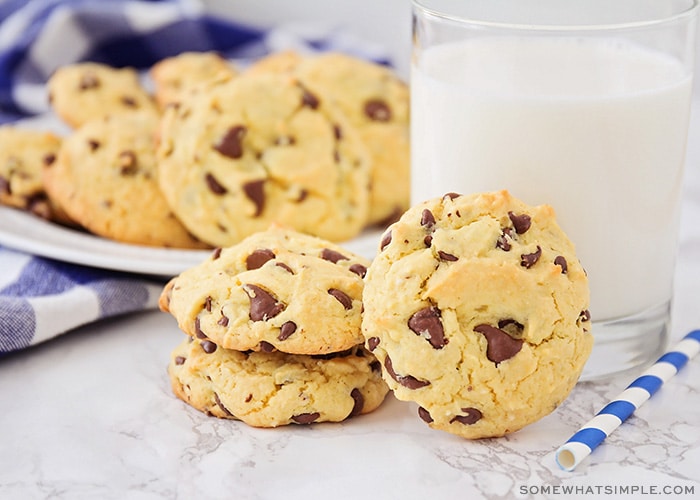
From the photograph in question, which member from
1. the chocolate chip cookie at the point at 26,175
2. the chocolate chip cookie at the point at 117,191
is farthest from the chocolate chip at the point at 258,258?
the chocolate chip cookie at the point at 26,175

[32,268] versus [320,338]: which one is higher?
[320,338]

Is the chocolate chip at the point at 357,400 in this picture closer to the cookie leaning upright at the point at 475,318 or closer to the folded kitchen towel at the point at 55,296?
the cookie leaning upright at the point at 475,318

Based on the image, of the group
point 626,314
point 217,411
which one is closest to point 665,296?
point 626,314

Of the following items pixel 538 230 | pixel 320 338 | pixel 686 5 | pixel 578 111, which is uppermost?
pixel 686 5

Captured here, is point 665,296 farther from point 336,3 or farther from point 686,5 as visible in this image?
point 336,3

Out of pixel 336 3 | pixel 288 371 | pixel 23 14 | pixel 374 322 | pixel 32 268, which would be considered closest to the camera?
pixel 374 322

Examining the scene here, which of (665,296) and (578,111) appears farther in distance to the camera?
(665,296)

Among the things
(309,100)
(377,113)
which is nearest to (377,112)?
(377,113)

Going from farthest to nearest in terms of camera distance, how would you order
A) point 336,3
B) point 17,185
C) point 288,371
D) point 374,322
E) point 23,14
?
point 336,3 → point 23,14 → point 17,185 → point 288,371 → point 374,322

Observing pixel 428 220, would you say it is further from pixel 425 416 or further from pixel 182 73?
pixel 182 73
